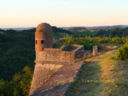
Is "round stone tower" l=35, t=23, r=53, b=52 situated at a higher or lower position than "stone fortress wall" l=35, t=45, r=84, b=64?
higher

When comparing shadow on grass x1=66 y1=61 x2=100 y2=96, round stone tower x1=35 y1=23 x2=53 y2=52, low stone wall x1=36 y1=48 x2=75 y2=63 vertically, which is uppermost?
round stone tower x1=35 y1=23 x2=53 y2=52

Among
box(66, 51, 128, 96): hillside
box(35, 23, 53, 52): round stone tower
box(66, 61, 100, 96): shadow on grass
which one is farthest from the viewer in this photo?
box(35, 23, 53, 52): round stone tower

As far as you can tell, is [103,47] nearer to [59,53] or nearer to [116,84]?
[59,53]

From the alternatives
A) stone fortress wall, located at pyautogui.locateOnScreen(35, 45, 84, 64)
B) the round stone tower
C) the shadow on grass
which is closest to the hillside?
the shadow on grass

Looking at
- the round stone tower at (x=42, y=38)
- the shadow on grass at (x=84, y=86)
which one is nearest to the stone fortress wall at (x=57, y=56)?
the round stone tower at (x=42, y=38)

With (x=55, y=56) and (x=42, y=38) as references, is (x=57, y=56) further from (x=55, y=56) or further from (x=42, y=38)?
(x=42, y=38)

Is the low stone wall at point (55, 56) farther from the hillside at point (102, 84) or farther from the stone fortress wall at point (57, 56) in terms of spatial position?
the hillside at point (102, 84)

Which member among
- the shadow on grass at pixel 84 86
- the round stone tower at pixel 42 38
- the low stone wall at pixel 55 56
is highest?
the round stone tower at pixel 42 38

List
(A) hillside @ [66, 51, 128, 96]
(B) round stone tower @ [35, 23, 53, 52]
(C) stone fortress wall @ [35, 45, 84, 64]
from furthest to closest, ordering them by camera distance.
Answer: (B) round stone tower @ [35, 23, 53, 52] < (C) stone fortress wall @ [35, 45, 84, 64] < (A) hillside @ [66, 51, 128, 96]

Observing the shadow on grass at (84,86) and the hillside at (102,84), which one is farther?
the shadow on grass at (84,86)

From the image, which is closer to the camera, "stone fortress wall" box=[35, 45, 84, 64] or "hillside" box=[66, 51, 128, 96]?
"hillside" box=[66, 51, 128, 96]

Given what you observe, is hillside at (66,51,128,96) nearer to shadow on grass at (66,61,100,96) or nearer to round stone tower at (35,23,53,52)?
shadow on grass at (66,61,100,96)

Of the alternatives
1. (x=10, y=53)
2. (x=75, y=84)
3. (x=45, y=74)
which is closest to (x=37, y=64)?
(x=45, y=74)

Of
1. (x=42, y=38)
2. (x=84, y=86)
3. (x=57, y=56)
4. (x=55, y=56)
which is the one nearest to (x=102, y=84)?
(x=84, y=86)
